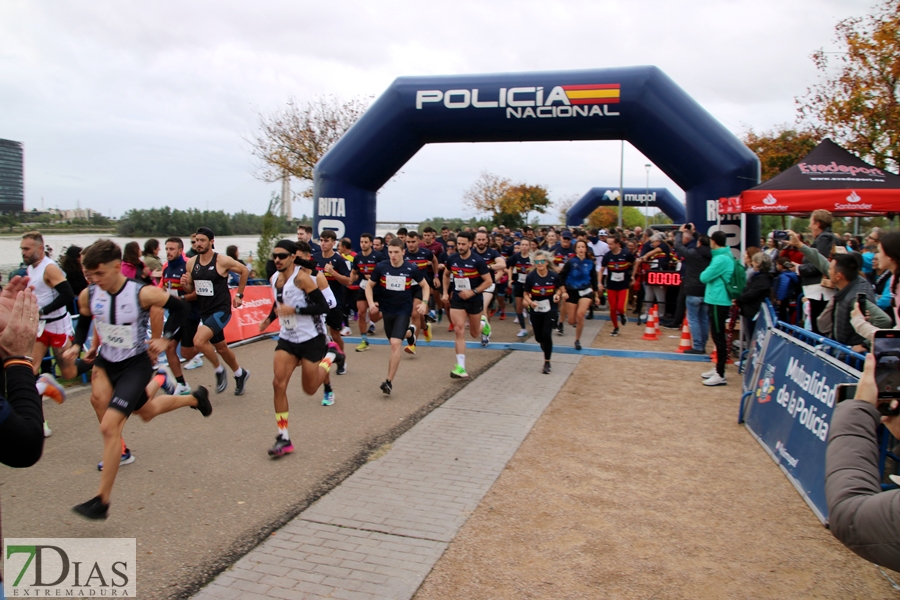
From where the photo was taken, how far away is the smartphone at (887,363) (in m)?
1.92

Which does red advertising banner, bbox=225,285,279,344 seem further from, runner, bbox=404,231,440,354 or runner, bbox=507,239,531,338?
runner, bbox=507,239,531,338

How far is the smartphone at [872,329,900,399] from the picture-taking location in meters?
1.92

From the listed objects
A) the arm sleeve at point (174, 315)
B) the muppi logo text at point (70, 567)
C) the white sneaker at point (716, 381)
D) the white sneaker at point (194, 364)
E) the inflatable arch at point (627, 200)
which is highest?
the inflatable arch at point (627, 200)

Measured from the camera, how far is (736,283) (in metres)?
8.12

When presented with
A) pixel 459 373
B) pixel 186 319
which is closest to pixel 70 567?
pixel 186 319

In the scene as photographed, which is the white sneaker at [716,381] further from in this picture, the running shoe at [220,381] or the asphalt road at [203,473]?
the running shoe at [220,381]

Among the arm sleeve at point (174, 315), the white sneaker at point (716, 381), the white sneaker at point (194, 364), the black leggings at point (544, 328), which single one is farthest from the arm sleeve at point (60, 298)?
the white sneaker at point (716, 381)

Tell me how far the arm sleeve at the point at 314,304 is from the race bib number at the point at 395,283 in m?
2.26

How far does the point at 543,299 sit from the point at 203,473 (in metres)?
4.98

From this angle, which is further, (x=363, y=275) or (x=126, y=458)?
(x=363, y=275)

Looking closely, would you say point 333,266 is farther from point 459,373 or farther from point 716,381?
point 716,381

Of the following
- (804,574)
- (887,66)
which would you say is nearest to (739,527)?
(804,574)

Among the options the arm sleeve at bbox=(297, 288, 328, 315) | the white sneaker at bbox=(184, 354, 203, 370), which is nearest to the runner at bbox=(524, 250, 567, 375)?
the arm sleeve at bbox=(297, 288, 328, 315)

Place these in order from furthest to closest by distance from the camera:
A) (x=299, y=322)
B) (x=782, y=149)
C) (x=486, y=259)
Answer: (x=782, y=149)
(x=486, y=259)
(x=299, y=322)
